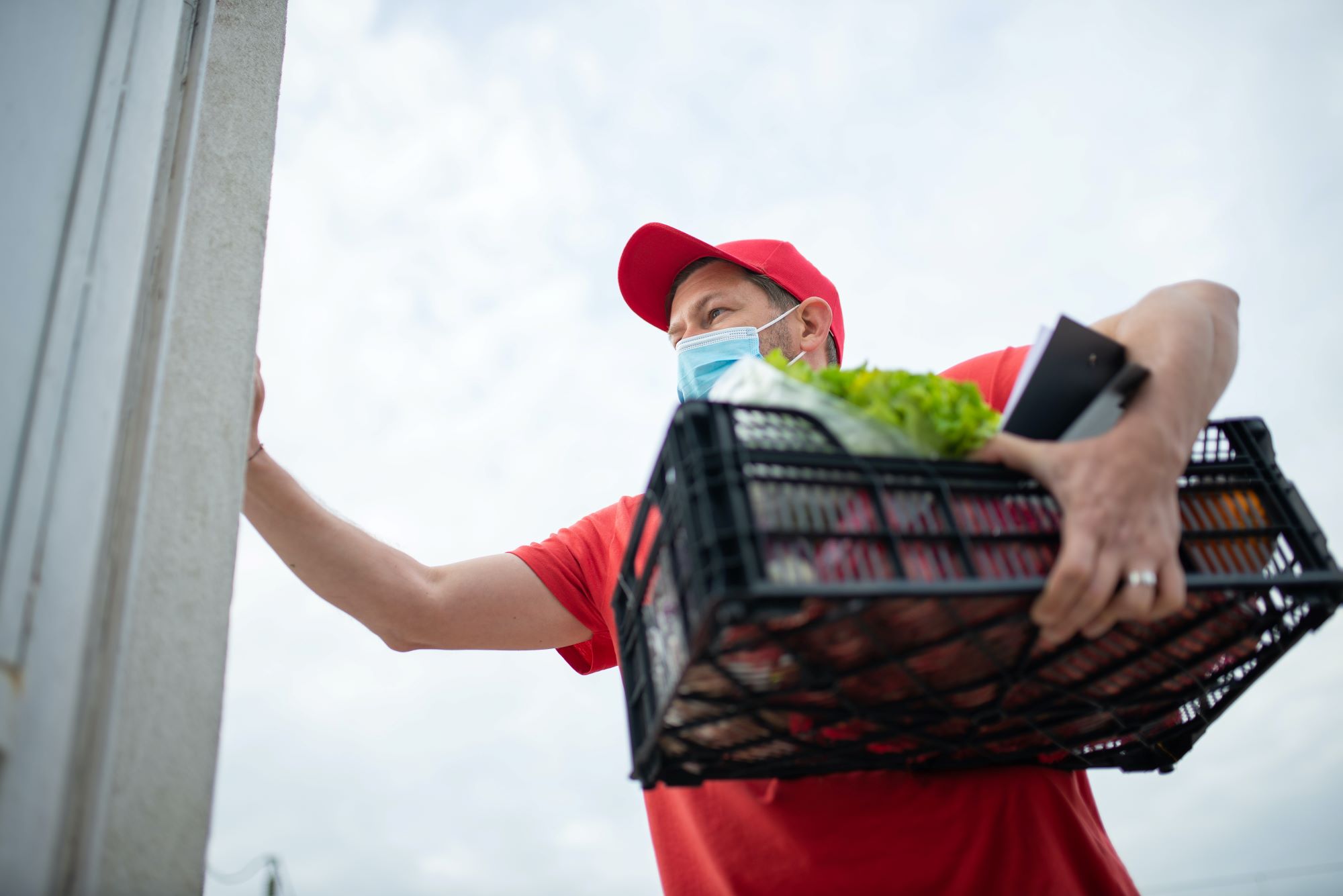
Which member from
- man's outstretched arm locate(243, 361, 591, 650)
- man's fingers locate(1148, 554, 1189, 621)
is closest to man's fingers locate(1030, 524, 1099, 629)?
man's fingers locate(1148, 554, 1189, 621)

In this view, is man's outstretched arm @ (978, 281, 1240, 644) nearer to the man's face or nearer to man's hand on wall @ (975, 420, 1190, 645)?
man's hand on wall @ (975, 420, 1190, 645)

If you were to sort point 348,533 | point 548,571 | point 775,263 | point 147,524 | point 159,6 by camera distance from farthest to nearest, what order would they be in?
point 775,263, point 548,571, point 348,533, point 159,6, point 147,524

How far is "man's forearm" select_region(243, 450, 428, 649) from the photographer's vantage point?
239 centimetres

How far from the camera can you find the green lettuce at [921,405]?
1483 mm

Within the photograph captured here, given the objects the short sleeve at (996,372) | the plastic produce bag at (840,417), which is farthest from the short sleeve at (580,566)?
the plastic produce bag at (840,417)

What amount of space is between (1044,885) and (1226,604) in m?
0.75

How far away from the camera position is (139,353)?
156cm

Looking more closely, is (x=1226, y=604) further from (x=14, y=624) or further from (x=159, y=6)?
(x=159, y=6)

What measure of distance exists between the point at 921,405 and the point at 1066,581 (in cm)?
35

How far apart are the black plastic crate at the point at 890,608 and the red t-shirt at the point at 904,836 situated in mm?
262

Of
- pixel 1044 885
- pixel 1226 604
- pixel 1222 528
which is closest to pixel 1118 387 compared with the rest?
pixel 1222 528

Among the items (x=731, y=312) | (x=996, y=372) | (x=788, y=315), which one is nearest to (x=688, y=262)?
(x=731, y=312)

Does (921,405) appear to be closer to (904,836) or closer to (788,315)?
(904,836)

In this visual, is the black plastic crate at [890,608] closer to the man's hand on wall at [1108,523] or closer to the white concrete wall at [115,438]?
the man's hand on wall at [1108,523]
